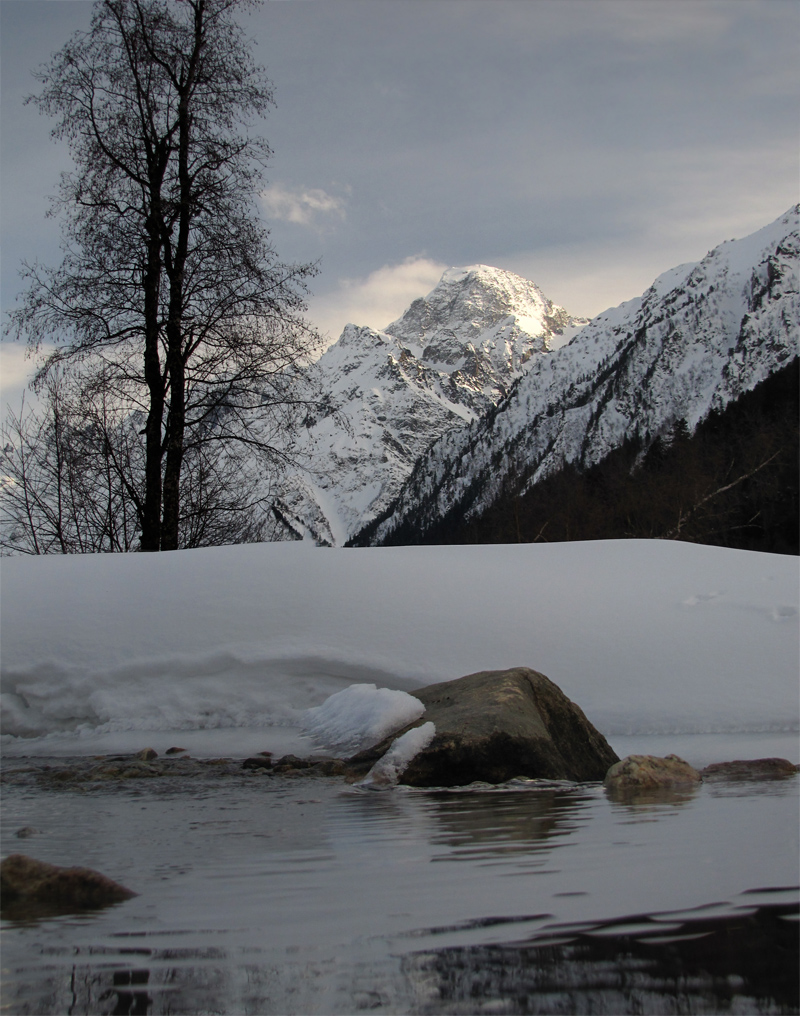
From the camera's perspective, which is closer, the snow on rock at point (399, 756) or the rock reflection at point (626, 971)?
the rock reflection at point (626, 971)

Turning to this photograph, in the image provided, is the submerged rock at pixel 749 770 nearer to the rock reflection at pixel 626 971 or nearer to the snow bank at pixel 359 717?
the snow bank at pixel 359 717

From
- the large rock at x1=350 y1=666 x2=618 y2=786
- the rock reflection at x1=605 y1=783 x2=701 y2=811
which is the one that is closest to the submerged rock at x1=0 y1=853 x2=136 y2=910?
the rock reflection at x1=605 y1=783 x2=701 y2=811

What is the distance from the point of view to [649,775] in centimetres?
341

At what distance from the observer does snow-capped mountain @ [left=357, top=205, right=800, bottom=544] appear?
4572 inches

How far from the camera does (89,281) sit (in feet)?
28.6

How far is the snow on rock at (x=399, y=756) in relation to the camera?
365 centimetres

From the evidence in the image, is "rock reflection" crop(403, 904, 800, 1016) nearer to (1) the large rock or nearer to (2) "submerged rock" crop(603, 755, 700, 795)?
(2) "submerged rock" crop(603, 755, 700, 795)

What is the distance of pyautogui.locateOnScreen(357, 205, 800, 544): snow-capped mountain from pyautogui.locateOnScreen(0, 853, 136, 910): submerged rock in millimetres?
98398

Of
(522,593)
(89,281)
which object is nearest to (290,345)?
(89,281)

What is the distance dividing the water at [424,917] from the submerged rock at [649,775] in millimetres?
620

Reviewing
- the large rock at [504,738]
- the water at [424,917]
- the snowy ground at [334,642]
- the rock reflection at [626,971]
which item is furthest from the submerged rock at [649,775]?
the rock reflection at [626,971]

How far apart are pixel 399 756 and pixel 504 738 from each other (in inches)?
20.8

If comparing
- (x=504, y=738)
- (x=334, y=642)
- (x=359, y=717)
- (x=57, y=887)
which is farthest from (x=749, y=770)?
(x=57, y=887)

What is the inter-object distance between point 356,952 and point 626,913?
537 millimetres
